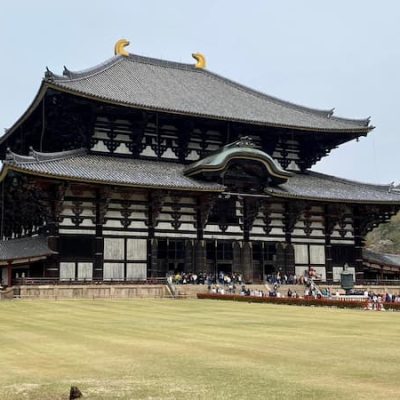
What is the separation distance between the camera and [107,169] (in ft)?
167

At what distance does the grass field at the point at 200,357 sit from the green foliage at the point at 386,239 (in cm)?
9973

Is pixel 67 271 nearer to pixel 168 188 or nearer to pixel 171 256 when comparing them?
pixel 171 256

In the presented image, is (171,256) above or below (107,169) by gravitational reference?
below

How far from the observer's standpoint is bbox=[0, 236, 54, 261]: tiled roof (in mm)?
46406

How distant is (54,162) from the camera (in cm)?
4872

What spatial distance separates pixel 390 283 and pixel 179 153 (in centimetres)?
2338

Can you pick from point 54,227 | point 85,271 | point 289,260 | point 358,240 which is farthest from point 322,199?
point 54,227

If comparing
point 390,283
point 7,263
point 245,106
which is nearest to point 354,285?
point 390,283

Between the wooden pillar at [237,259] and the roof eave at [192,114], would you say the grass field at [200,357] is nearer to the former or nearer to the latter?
the roof eave at [192,114]

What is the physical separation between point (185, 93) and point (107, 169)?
1552 cm

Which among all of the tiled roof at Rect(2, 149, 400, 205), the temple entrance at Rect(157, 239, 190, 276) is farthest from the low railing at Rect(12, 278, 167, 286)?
the tiled roof at Rect(2, 149, 400, 205)

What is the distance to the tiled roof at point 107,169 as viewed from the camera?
149 feet

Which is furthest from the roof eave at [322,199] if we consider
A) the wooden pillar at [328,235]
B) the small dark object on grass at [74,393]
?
the small dark object on grass at [74,393]

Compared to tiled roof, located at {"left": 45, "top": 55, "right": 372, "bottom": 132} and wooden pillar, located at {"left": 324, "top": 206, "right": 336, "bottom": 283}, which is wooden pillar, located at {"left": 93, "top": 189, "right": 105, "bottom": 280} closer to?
tiled roof, located at {"left": 45, "top": 55, "right": 372, "bottom": 132}
